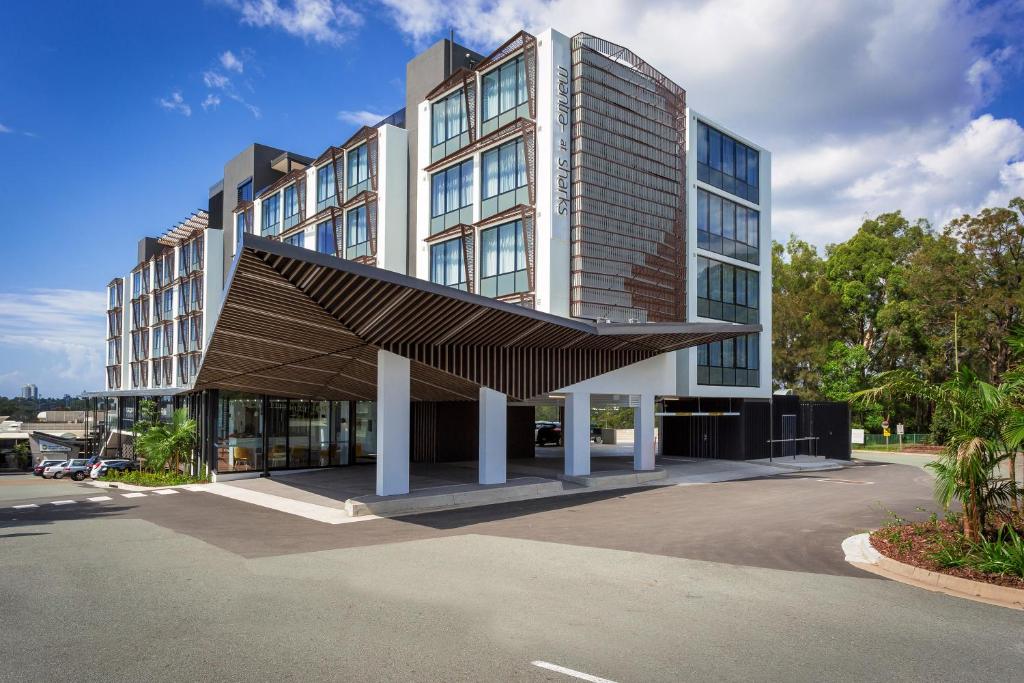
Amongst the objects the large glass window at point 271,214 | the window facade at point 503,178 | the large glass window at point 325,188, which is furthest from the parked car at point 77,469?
the window facade at point 503,178

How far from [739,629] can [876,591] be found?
10.6ft

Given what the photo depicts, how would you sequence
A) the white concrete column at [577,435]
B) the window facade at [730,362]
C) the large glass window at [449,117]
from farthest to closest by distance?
the window facade at [730,362], the large glass window at [449,117], the white concrete column at [577,435]

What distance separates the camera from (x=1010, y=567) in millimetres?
10234

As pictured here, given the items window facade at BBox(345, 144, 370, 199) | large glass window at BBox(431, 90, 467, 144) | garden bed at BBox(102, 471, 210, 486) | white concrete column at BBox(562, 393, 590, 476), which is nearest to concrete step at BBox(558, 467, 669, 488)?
white concrete column at BBox(562, 393, 590, 476)

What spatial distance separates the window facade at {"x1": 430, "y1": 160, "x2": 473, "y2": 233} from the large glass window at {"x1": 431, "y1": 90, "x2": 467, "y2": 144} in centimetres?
160

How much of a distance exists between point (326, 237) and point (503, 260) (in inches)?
636

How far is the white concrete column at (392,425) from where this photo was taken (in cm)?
1883

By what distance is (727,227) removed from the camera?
35.5 m

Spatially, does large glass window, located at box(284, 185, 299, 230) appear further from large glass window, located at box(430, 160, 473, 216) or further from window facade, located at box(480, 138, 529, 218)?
window facade, located at box(480, 138, 529, 218)

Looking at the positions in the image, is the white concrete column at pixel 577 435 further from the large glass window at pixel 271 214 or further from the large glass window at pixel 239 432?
the large glass window at pixel 271 214

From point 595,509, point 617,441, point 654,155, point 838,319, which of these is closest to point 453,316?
point 595,509

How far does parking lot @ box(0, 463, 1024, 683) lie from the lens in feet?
23.9

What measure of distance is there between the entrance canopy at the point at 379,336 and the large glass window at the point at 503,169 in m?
8.28

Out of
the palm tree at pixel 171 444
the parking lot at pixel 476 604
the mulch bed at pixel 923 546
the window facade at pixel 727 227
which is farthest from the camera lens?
the window facade at pixel 727 227
